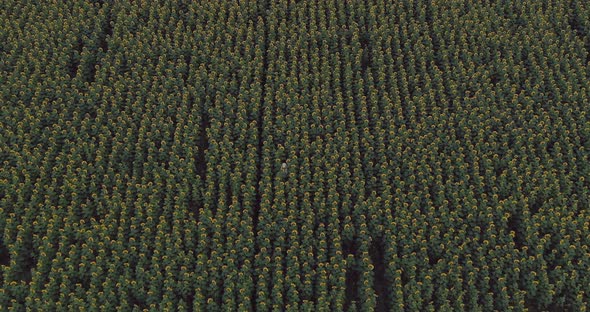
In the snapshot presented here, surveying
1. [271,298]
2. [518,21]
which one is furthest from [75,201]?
[518,21]

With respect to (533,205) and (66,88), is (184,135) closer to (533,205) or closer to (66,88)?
(66,88)

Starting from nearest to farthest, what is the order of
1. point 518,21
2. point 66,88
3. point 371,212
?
1. point 371,212
2. point 66,88
3. point 518,21

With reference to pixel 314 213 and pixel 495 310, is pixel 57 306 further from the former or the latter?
pixel 495 310

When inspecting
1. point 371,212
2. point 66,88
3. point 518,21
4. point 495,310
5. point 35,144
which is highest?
point 518,21

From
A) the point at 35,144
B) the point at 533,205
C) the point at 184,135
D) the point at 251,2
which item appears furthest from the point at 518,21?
the point at 35,144

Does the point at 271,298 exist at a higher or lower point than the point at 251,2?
lower

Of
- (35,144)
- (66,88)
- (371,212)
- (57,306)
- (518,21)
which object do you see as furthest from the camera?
(518,21)

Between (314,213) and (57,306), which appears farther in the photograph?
(314,213)
